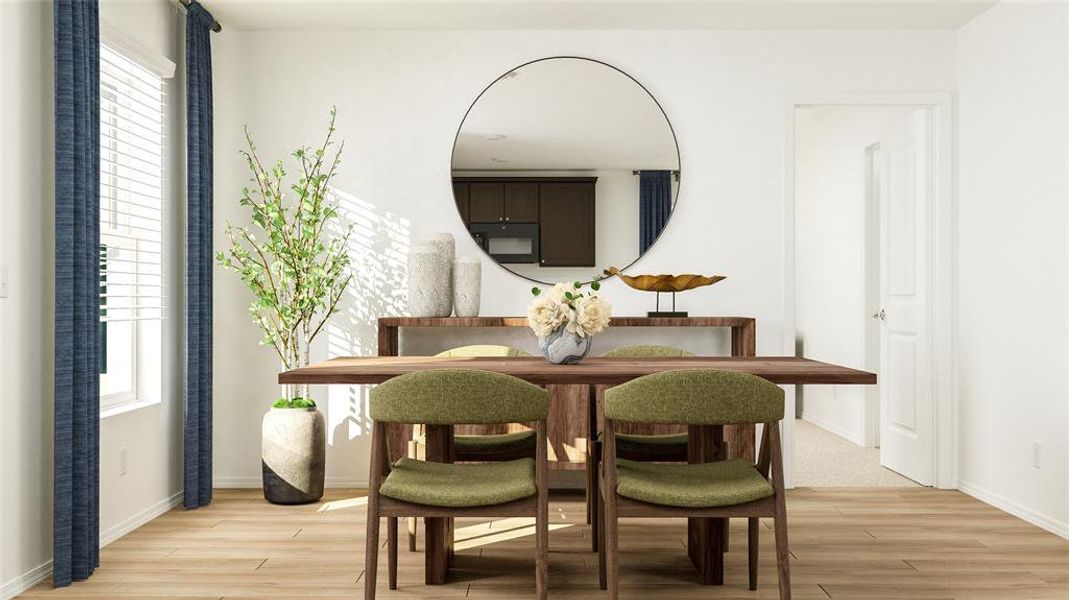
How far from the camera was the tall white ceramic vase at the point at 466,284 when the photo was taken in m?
4.19

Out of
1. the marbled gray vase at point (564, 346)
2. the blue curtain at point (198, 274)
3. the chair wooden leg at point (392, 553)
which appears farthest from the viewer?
the blue curtain at point (198, 274)

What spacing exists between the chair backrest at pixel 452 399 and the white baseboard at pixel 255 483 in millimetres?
2196

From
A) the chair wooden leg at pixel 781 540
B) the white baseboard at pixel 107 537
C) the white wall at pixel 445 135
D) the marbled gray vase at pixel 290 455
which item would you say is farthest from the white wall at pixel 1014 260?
the white baseboard at pixel 107 537

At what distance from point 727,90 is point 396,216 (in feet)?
Answer: 6.46

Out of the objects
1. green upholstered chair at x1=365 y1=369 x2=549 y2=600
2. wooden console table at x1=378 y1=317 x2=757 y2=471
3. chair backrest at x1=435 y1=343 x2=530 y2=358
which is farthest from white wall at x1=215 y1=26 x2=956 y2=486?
Answer: green upholstered chair at x1=365 y1=369 x2=549 y2=600

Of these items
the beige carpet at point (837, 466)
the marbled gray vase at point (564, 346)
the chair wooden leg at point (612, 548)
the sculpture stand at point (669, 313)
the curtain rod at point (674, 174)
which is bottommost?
the beige carpet at point (837, 466)

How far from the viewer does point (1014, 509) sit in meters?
3.84

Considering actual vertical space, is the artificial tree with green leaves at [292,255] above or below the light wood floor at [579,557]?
above

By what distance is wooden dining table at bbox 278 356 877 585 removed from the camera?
→ 267cm

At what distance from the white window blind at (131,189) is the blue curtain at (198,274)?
0.13 metres

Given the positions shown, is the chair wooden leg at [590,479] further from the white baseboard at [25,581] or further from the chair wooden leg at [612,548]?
the white baseboard at [25,581]

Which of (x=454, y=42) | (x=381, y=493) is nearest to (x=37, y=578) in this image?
(x=381, y=493)

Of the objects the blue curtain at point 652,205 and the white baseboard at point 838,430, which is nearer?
the blue curtain at point 652,205

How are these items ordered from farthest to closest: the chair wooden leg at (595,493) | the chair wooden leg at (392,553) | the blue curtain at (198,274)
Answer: the blue curtain at (198,274), the chair wooden leg at (595,493), the chair wooden leg at (392,553)
